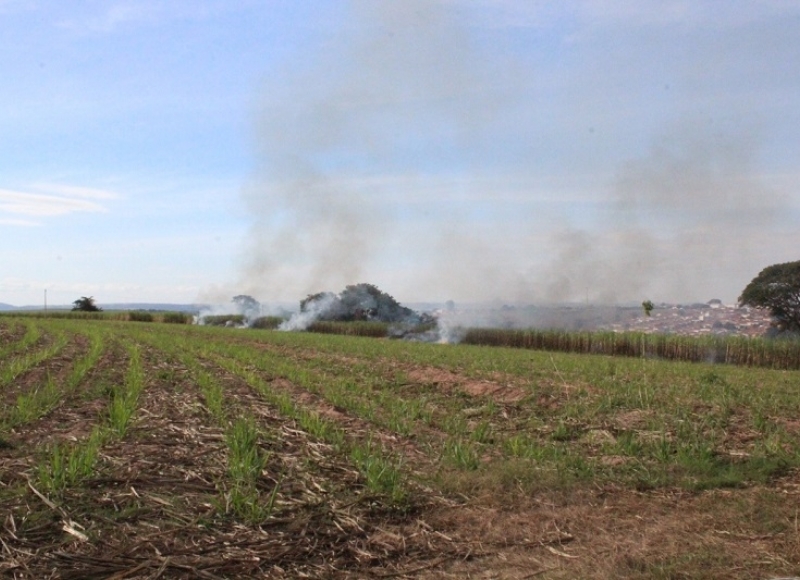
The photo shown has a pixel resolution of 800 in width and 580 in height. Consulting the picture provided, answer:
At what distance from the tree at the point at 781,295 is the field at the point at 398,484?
26017 millimetres

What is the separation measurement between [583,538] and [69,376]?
1206cm

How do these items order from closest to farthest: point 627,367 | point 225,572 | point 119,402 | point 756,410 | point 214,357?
point 225,572 < point 119,402 < point 756,410 < point 627,367 < point 214,357

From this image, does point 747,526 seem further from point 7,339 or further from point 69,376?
point 7,339

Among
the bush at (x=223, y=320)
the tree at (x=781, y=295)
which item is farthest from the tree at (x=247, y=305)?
the tree at (x=781, y=295)

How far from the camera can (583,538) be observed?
568cm

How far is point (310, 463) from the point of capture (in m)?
7.53

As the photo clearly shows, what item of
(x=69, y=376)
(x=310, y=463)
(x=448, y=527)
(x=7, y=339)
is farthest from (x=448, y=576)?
(x=7, y=339)

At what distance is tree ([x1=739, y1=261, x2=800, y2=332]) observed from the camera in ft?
118

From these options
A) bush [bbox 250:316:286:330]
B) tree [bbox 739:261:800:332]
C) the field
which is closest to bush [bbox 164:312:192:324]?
bush [bbox 250:316:286:330]

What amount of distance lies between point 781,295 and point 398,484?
3517 centimetres

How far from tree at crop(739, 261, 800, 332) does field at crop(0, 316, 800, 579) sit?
26.0 m

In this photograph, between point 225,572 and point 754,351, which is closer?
point 225,572

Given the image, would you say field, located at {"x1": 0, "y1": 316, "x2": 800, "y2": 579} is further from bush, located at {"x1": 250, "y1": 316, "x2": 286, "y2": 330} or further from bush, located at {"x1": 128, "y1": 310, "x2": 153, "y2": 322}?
bush, located at {"x1": 128, "y1": 310, "x2": 153, "y2": 322}

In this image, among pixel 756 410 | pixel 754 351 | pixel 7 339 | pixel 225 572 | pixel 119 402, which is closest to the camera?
pixel 225 572
